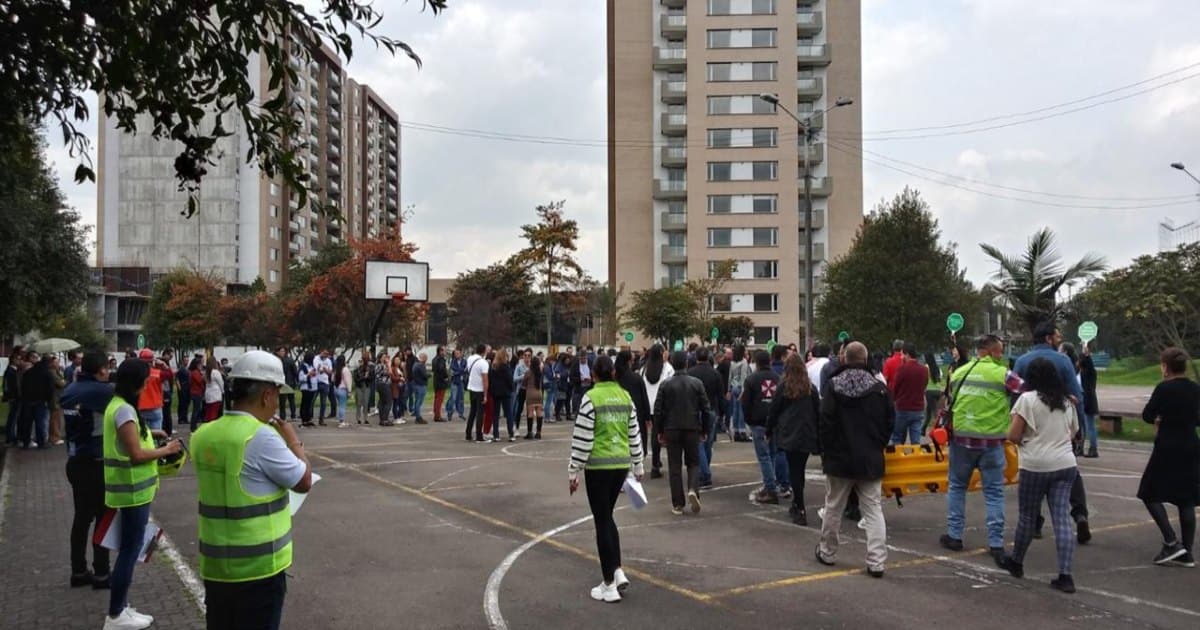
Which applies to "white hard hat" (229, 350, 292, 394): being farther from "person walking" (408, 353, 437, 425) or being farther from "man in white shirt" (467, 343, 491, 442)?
"person walking" (408, 353, 437, 425)

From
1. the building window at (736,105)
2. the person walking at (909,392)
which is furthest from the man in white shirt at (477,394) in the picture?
the building window at (736,105)

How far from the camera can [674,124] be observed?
234 feet

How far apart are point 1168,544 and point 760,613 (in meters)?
4.06

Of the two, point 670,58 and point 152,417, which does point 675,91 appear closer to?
point 670,58

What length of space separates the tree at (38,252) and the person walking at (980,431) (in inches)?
698

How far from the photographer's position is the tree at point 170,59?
20.1 feet

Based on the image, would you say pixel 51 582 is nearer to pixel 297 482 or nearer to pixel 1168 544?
pixel 297 482

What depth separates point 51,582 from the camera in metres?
7.26

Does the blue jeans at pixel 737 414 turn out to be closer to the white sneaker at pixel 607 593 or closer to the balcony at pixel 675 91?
the white sneaker at pixel 607 593

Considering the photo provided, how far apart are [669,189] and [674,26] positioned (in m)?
13.0

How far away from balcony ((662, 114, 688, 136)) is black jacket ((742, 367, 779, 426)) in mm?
61765

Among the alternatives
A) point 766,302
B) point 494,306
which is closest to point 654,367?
point 494,306

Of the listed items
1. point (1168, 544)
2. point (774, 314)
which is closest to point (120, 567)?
point (1168, 544)

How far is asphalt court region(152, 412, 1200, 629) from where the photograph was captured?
20.6 feet
